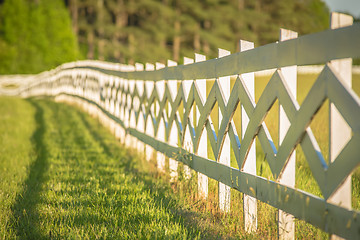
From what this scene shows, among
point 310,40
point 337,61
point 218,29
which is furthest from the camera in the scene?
point 218,29

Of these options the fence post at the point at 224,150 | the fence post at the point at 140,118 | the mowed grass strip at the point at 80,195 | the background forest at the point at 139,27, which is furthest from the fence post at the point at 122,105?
the background forest at the point at 139,27

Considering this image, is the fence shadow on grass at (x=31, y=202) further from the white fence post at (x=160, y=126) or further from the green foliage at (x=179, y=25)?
the green foliage at (x=179, y=25)

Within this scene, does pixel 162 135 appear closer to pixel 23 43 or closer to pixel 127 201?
pixel 127 201

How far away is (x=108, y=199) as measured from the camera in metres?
4.23

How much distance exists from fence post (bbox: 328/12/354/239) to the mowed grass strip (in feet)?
3.56

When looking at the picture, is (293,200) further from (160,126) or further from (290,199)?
(160,126)

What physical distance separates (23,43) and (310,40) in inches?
1803

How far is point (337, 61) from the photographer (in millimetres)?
2547

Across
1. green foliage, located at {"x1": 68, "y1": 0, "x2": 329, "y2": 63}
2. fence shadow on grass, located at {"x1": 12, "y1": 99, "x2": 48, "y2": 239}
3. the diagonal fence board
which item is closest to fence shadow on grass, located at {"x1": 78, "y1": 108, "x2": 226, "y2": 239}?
Result: the diagonal fence board

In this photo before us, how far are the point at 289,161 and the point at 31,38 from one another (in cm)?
4565

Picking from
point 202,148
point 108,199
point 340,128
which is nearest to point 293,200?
point 340,128

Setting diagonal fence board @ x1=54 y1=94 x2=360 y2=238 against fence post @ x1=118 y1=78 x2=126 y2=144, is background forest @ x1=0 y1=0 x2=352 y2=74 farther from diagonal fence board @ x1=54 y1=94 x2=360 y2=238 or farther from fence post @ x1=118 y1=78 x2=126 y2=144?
diagonal fence board @ x1=54 y1=94 x2=360 y2=238

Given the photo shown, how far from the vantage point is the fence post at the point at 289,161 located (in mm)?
3035

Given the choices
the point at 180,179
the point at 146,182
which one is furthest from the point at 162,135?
the point at 180,179
